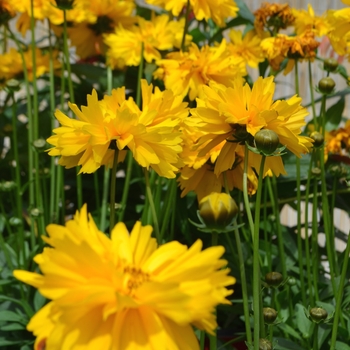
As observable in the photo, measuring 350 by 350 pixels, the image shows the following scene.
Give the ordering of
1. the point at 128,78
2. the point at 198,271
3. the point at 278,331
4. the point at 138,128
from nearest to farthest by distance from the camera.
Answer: the point at 198,271 < the point at 138,128 < the point at 278,331 < the point at 128,78

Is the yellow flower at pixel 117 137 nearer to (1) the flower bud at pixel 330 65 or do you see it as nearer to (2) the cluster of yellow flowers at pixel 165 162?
(2) the cluster of yellow flowers at pixel 165 162

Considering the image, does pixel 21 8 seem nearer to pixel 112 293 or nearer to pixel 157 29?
pixel 157 29

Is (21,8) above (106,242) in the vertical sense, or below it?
above

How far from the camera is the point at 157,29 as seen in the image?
803mm

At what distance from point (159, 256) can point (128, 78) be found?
70cm

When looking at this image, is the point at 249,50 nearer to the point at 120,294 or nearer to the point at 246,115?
the point at 246,115

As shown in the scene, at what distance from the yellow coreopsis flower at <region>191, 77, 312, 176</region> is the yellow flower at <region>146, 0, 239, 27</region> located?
266mm

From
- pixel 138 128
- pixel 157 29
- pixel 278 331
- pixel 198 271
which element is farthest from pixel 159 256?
pixel 157 29


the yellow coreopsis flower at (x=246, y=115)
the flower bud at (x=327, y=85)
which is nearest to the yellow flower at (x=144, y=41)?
the flower bud at (x=327, y=85)

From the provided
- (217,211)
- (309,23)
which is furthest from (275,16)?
(217,211)

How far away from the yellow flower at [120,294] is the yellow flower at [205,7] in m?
0.42

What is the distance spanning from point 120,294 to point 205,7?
48 centimetres

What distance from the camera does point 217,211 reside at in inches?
13.0

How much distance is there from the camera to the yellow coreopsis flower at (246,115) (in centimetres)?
41
